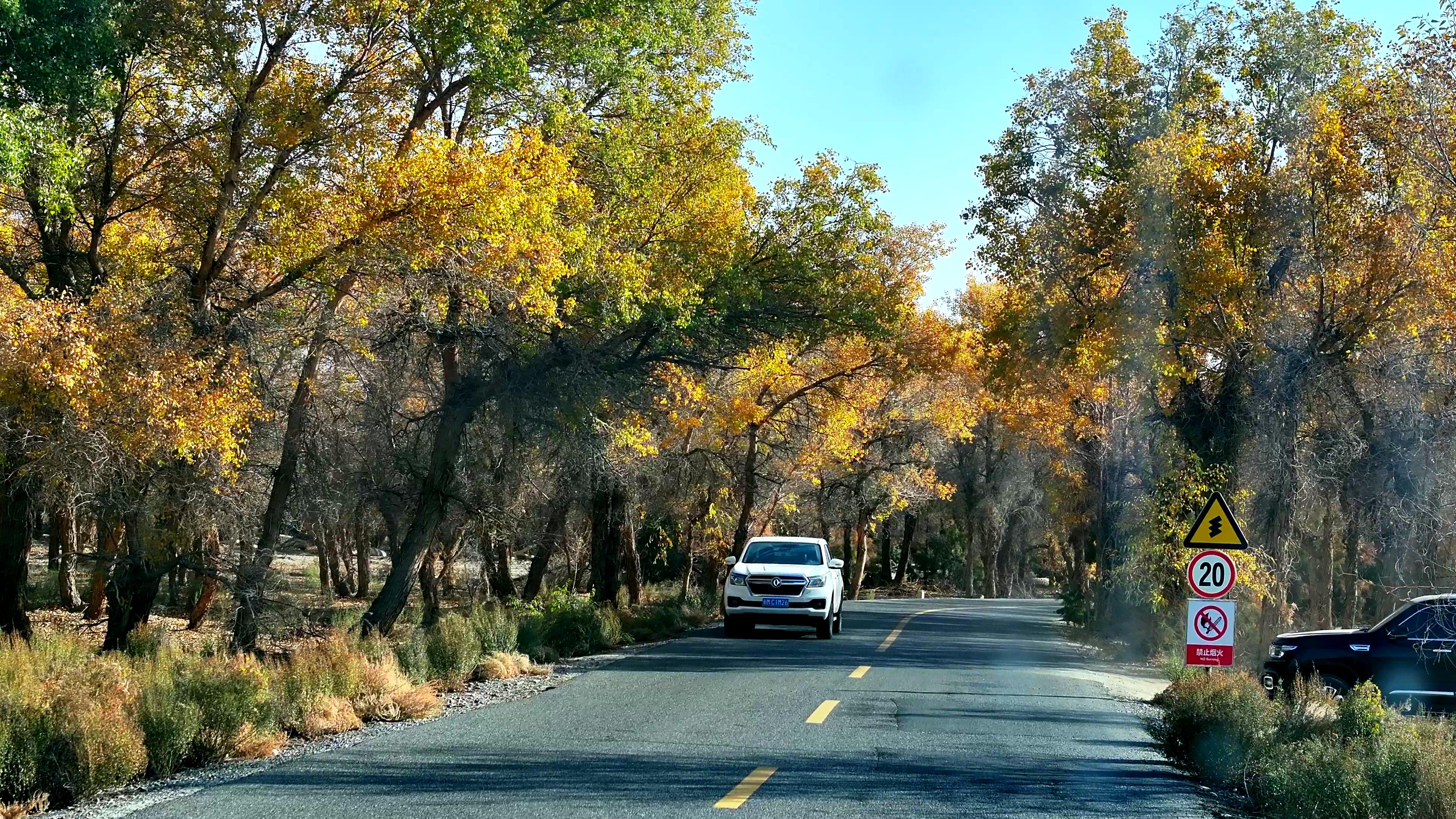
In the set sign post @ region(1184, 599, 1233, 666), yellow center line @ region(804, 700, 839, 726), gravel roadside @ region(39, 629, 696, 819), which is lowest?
gravel roadside @ region(39, 629, 696, 819)

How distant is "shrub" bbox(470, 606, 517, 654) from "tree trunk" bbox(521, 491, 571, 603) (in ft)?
39.8

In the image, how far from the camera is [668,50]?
2216 cm

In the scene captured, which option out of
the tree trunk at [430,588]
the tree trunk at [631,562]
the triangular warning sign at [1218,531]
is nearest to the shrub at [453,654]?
the triangular warning sign at [1218,531]

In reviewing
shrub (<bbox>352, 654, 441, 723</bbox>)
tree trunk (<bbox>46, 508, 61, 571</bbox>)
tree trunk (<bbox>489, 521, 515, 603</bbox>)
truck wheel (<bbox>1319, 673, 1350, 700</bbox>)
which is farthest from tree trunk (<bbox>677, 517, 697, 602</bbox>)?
shrub (<bbox>352, 654, 441, 723</bbox>)

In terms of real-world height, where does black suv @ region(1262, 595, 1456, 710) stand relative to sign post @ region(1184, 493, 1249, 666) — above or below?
below

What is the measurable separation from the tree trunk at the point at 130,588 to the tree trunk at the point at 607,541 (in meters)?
11.6

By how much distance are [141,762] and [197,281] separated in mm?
10214

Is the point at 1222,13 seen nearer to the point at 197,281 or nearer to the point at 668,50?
the point at 668,50

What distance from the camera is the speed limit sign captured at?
1483 centimetres

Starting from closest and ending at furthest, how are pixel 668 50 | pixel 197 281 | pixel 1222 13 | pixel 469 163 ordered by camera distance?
pixel 469 163 < pixel 197 281 < pixel 668 50 < pixel 1222 13

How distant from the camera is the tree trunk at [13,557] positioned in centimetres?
1998

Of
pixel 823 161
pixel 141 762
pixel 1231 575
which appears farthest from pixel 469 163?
pixel 823 161

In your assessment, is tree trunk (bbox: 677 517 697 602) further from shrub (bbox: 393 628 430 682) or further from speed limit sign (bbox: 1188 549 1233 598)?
speed limit sign (bbox: 1188 549 1233 598)

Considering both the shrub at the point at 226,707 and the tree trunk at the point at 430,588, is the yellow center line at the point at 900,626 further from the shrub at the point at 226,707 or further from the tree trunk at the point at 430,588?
the shrub at the point at 226,707
